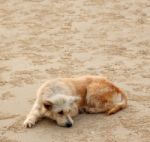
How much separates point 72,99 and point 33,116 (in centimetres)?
60

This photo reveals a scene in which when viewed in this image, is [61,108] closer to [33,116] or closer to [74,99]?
[74,99]

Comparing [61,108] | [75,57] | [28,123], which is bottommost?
[75,57]

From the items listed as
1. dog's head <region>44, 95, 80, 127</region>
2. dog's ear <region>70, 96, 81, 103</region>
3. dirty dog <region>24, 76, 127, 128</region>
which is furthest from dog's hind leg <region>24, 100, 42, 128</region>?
dog's ear <region>70, 96, 81, 103</region>

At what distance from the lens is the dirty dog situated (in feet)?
22.6

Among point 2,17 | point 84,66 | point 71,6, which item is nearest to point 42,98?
point 84,66

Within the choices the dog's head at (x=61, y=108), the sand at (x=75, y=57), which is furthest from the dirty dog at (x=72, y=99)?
the sand at (x=75, y=57)

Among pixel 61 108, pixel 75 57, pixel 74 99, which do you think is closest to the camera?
pixel 61 108

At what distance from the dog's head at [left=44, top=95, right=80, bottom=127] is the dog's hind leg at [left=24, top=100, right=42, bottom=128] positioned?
181 millimetres

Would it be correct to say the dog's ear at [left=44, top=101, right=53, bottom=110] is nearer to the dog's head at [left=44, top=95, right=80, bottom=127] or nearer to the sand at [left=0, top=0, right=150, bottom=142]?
the dog's head at [left=44, top=95, right=80, bottom=127]

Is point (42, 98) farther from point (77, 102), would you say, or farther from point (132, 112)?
point (132, 112)

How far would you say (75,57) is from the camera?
9719mm

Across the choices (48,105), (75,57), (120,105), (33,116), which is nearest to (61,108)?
(48,105)

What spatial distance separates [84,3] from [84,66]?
4909mm

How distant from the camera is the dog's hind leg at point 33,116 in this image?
6948 millimetres
